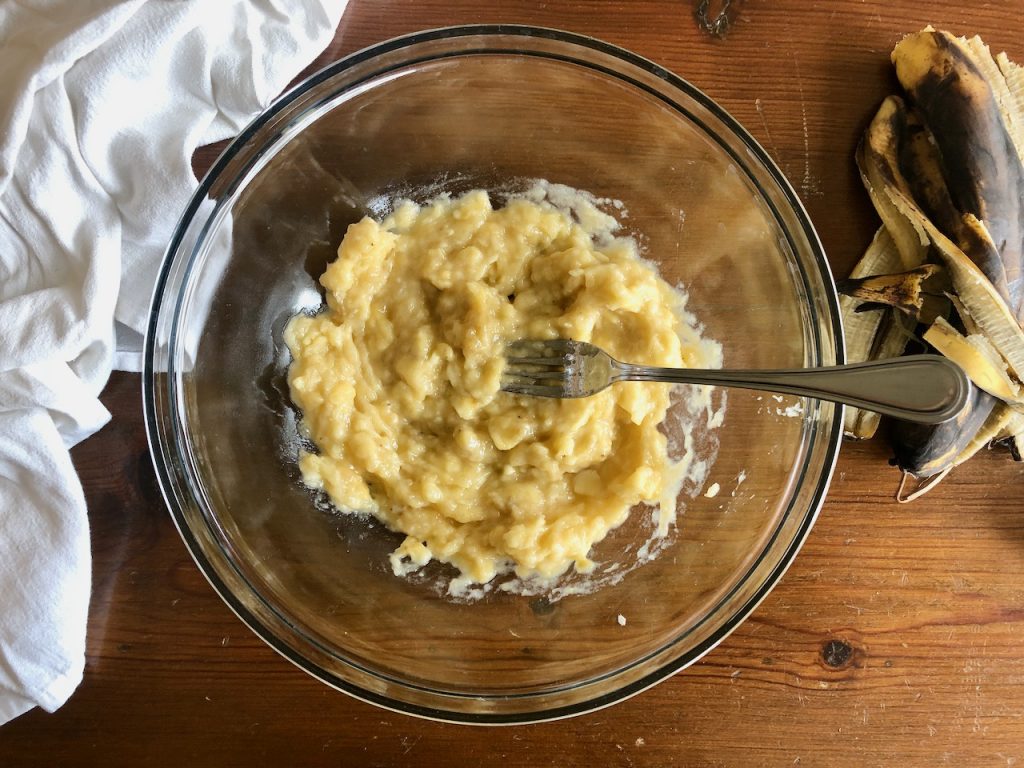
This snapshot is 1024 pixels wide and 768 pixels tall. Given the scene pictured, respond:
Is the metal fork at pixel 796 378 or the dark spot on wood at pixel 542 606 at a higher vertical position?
the metal fork at pixel 796 378

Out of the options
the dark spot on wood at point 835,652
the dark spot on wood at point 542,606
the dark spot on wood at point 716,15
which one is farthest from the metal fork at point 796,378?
the dark spot on wood at point 716,15

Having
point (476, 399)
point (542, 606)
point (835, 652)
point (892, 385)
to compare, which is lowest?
point (835, 652)

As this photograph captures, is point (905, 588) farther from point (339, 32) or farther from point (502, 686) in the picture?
point (339, 32)

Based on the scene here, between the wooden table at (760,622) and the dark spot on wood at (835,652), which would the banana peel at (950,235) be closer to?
the wooden table at (760,622)

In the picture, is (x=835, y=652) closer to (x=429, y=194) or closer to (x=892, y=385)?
(x=892, y=385)

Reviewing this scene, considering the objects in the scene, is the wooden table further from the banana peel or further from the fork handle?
the fork handle

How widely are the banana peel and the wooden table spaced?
0.07 meters

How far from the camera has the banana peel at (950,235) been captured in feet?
4.61

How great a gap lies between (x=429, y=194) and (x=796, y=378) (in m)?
0.78

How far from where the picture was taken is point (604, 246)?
155 cm

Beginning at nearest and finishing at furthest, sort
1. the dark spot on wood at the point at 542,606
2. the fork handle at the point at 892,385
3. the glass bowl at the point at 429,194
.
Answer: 1. the fork handle at the point at 892,385
2. the glass bowl at the point at 429,194
3. the dark spot on wood at the point at 542,606

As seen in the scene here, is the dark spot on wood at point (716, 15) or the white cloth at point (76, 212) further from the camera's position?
the dark spot on wood at point (716, 15)

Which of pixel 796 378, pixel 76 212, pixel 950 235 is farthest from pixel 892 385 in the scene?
pixel 76 212

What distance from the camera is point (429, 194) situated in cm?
154
